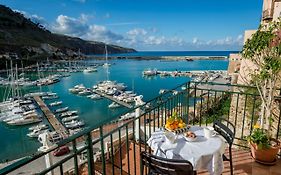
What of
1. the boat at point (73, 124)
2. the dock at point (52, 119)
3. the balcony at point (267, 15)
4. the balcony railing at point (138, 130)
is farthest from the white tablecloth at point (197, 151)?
the boat at point (73, 124)

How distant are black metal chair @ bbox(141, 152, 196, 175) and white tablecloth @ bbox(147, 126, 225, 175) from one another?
0.26 metres

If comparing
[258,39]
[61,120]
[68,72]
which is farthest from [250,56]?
[68,72]

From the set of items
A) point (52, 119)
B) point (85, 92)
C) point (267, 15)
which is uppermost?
point (267, 15)

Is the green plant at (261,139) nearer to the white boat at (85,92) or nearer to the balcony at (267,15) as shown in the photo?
Answer: the balcony at (267,15)

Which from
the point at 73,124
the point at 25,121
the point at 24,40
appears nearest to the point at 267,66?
the point at 73,124

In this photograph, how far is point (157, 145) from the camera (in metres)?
2.19

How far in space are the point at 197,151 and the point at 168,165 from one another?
0.47m

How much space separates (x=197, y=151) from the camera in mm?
2066

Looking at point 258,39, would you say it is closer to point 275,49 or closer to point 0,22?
point 275,49

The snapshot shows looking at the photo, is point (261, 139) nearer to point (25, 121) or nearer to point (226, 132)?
point (226, 132)

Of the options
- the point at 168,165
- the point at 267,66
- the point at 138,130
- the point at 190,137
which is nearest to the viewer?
the point at 168,165

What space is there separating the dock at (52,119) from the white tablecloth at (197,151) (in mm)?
15201

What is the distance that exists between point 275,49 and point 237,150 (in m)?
1.74

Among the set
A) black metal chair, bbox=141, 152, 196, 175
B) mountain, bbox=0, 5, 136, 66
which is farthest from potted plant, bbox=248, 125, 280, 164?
mountain, bbox=0, 5, 136, 66
